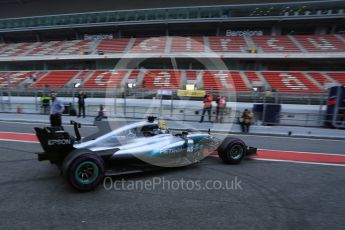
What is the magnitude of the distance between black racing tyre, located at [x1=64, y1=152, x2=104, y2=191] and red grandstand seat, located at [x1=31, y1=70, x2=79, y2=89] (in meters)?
24.1

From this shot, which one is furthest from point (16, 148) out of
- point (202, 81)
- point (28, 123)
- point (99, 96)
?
point (202, 81)

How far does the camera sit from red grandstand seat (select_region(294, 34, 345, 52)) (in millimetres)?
25250

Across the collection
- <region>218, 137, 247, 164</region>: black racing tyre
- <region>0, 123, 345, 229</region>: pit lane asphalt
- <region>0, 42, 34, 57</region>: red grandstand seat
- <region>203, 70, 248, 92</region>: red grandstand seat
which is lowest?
<region>0, 123, 345, 229</region>: pit lane asphalt

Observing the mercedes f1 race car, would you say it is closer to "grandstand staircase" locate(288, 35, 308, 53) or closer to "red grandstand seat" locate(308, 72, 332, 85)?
"red grandstand seat" locate(308, 72, 332, 85)

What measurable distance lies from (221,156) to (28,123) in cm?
1000

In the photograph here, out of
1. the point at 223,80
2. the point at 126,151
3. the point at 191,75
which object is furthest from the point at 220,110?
the point at 223,80

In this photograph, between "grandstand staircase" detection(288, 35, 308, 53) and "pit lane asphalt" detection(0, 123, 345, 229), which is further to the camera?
"grandstand staircase" detection(288, 35, 308, 53)

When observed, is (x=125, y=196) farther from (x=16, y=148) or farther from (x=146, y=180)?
(x=16, y=148)

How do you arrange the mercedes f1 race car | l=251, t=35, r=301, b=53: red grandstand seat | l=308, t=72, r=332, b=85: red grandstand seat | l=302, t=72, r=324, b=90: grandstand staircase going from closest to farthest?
the mercedes f1 race car, l=302, t=72, r=324, b=90: grandstand staircase, l=308, t=72, r=332, b=85: red grandstand seat, l=251, t=35, r=301, b=53: red grandstand seat

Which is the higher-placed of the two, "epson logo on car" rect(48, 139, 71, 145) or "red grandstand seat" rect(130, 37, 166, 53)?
"red grandstand seat" rect(130, 37, 166, 53)

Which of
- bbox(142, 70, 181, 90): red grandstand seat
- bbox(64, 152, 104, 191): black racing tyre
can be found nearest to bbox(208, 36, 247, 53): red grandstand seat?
bbox(142, 70, 181, 90): red grandstand seat

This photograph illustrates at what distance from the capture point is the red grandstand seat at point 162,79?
908 inches

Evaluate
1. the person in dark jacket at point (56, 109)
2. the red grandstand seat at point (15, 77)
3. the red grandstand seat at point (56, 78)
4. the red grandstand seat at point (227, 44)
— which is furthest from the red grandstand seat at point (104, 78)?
the person in dark jacket at point (56, 109)

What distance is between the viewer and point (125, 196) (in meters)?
4.07
